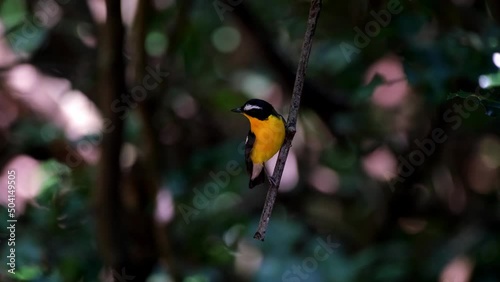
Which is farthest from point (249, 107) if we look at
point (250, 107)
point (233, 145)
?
point (233, 145)

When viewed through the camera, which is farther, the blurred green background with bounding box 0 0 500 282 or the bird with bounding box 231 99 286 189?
the blurred green background with bounding box 0 0 500 282

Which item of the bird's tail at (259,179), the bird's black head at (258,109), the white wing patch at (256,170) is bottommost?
the white wing patch at (256,170)

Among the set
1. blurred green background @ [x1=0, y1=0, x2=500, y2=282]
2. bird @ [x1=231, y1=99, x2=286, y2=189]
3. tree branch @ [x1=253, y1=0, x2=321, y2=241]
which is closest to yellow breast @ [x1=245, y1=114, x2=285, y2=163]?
bird @ [x1=231, y1=99, x2=286, y2=189]

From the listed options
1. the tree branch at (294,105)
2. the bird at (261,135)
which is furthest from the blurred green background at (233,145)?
the tree branch at (294,105)

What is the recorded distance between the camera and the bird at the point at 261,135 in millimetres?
2145

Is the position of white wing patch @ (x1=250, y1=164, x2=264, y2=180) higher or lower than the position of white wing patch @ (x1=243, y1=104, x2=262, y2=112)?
lower

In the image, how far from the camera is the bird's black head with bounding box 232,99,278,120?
7.09 feet

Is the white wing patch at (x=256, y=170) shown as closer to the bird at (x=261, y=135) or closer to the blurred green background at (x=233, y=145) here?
the bird at (x=261, y=135)

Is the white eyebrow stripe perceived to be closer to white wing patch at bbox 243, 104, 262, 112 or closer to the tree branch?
white wing patch at bbox 243, 104, 262, 112

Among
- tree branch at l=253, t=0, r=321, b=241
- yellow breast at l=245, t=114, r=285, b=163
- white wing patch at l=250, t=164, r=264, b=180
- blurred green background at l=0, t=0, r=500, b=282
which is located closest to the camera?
tree branch at l=253, t=0, r=321, b=241

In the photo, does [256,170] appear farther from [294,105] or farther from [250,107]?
[294,105]

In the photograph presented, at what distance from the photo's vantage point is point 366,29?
3430 mm

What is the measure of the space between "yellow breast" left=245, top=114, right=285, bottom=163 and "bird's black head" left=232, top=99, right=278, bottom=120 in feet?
0.06

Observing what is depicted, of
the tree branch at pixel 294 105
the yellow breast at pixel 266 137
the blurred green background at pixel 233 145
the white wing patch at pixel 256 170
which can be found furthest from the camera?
the blurred green background at pixel 233 145
